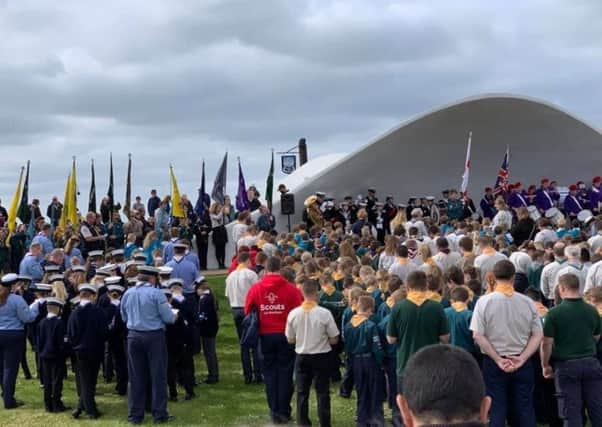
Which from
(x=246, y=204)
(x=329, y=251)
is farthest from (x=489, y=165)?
(x=329, y=251)

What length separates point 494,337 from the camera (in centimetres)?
707

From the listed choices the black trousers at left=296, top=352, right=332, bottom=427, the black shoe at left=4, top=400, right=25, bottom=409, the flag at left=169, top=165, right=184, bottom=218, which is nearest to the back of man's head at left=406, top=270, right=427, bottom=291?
the black trousers at left=296, top=352, right=332, bottom=427

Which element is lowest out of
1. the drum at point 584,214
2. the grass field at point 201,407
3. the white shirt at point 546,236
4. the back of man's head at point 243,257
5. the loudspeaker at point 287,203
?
the grass field at point 201,407

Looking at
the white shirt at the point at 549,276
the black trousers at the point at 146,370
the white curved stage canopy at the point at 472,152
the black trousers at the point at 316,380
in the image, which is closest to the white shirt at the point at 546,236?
the white shirt at the point at 549,276

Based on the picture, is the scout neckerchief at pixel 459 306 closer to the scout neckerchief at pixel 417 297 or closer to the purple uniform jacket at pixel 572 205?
the scout neckerchief at pixel 417 297

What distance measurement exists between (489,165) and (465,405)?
2888 centimetres

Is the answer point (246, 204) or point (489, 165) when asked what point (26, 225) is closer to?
point (246, 204)

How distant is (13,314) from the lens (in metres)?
10.9

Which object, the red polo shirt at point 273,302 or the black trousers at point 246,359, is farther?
the black trousers at point 246,359

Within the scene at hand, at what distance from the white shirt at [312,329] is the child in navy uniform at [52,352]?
3.44 metres

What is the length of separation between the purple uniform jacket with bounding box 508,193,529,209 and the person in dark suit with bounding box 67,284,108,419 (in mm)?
17923

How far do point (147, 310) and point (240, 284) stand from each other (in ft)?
7.21

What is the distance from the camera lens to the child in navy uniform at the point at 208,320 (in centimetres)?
1156

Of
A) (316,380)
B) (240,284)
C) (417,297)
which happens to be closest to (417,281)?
(417,297)
